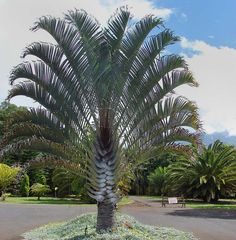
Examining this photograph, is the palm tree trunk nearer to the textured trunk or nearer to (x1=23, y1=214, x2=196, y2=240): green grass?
the textured trunk

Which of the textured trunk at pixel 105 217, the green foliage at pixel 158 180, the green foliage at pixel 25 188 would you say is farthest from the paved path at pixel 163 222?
the green foliage at pixel 158 180

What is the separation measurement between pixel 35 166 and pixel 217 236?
20.2ft

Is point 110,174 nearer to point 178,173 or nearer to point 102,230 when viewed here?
point 102,230

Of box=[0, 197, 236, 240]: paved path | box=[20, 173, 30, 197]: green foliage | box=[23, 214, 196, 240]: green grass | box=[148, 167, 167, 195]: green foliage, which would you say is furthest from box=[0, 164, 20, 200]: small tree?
box=[23, 214, 196, 240]: green grass

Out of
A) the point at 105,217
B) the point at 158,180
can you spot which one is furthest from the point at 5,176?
the point at 105,217

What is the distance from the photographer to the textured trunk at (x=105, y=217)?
38.1 feet

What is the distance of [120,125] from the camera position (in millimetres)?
11805

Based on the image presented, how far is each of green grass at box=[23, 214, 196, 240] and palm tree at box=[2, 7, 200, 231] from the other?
48 cm

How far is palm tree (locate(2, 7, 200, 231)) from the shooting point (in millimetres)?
11305

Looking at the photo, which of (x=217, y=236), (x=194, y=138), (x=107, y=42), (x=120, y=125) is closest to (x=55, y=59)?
(x=107, y=42)

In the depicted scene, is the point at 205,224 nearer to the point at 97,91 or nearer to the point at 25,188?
the point at 97,91

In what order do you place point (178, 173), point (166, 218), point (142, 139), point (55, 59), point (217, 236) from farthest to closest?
1. point (178, 173)
2. point (166, 218)
3. point (217, 236)
4. point (142, 139)
5. point (55, 59)

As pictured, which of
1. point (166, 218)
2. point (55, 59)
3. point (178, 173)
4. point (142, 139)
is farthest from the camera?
point (178, 173)

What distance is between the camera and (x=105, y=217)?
11.7 m
